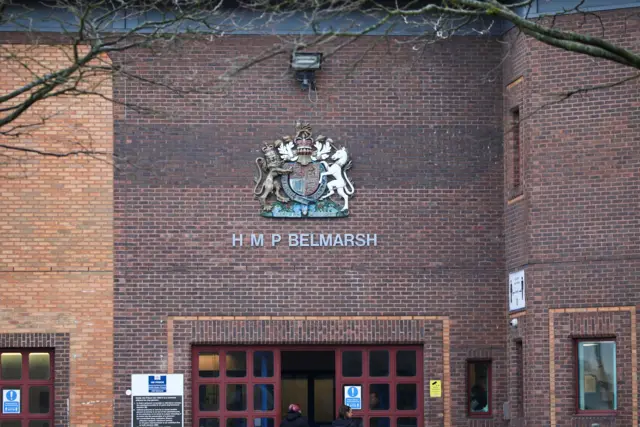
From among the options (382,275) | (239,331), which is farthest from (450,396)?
(239,331)

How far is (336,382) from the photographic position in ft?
76.2

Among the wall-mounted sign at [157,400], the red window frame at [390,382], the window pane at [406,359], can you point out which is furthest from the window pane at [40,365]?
the window pane at [406,359]

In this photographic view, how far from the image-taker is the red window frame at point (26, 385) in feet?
74.4

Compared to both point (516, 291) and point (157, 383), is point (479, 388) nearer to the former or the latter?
point (516, 291)

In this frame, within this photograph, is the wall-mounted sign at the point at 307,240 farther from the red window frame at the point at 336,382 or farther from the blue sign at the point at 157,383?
the blue sign at the point at 157,383

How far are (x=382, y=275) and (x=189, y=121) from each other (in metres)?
4.24

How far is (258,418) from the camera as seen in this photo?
23047 millimetres

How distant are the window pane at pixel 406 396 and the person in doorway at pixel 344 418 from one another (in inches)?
48.9

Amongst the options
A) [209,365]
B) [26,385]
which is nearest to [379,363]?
[209,365]

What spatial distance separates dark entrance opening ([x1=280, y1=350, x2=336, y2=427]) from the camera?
1086 inches

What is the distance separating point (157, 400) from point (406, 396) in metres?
4.27

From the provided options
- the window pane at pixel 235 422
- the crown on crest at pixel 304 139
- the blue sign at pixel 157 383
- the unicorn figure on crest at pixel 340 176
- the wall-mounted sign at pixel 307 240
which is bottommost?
the window pane at pixel 235 422

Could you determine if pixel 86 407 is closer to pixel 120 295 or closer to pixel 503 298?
pixel 120 295

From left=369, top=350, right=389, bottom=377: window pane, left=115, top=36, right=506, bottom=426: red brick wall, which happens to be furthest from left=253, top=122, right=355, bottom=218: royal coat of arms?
left=369, top=350, right=389, bottom=377: window pane
